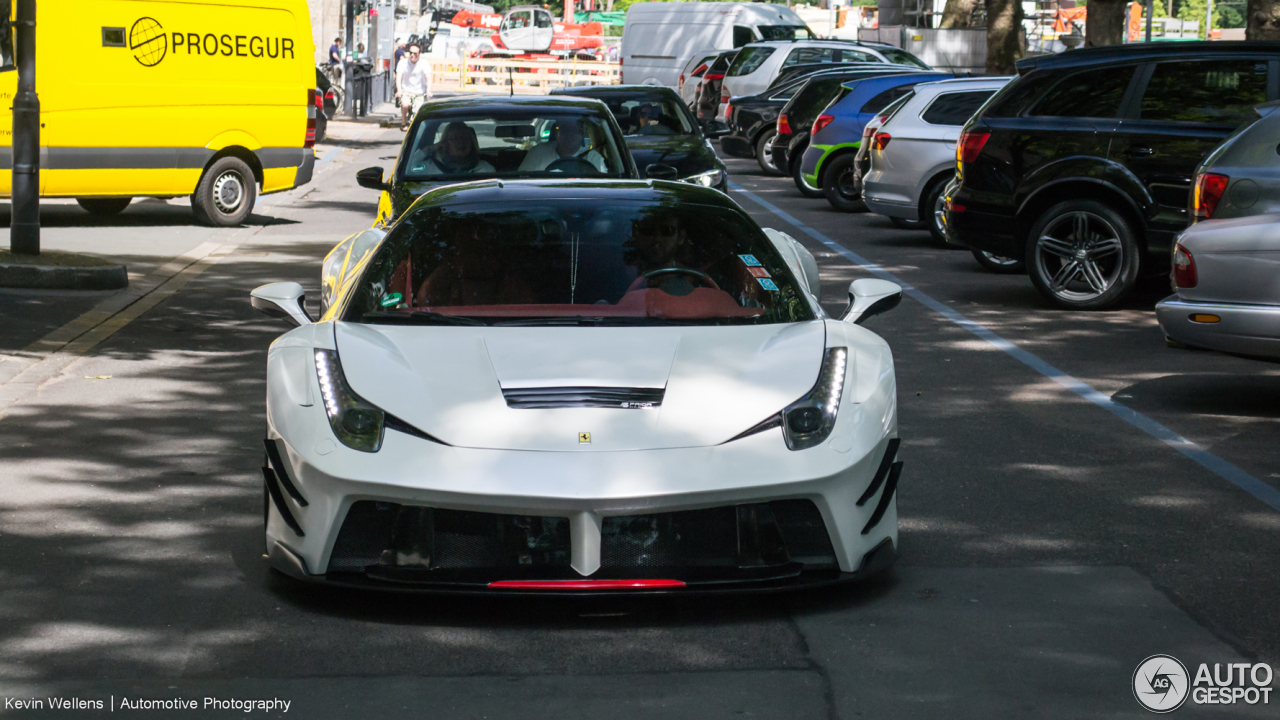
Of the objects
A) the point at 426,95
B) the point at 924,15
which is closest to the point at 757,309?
the point at 426,95

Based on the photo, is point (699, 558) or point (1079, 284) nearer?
point (699, 558)

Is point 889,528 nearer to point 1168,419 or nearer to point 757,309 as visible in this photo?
point 757,309

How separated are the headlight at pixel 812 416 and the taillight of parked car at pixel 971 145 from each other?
25.4 feet

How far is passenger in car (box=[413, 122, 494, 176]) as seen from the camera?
10.8m

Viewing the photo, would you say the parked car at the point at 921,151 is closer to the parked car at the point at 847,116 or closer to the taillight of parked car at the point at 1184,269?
the parked car at the point at 847,116

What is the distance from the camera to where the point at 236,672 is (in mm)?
4238

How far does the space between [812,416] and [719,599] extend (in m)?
0.67

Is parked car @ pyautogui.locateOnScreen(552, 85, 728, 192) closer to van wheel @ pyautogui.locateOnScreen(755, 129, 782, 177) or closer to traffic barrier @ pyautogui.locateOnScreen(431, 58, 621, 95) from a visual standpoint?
van wheel @ pyautogui.locateOnScreen(755, 129, 782, 177)

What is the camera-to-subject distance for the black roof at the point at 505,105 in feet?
35.9

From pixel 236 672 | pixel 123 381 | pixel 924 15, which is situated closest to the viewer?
pixel 236 672

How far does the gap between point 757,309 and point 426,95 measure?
96.6ft

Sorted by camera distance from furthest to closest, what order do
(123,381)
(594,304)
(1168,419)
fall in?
1. (123,381)
2. (1168,419)
3. (594,304)

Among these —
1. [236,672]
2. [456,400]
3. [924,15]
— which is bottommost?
[236,672]

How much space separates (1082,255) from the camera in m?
11.6
